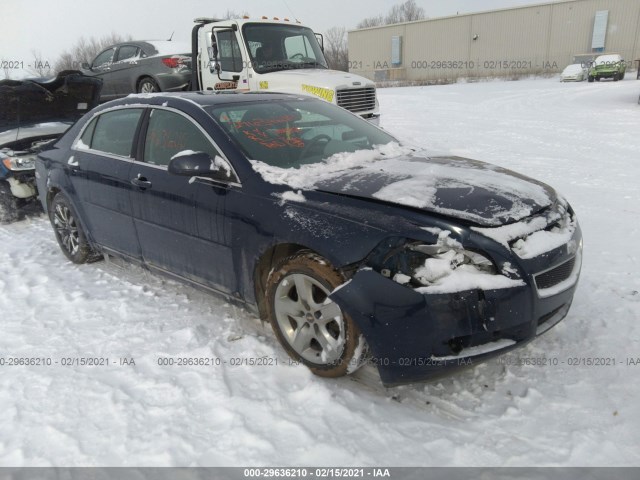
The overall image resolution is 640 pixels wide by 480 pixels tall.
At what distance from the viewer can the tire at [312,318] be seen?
8.75 ft

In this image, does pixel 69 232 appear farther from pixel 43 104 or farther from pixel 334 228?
pixel 334 228

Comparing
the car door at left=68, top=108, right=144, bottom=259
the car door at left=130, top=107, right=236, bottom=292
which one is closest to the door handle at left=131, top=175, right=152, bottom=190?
the car door at left=130, top=107, right=236, bottom=292

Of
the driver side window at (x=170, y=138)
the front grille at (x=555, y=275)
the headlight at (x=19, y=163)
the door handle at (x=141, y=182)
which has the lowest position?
the front grille at (x=555, y=275)

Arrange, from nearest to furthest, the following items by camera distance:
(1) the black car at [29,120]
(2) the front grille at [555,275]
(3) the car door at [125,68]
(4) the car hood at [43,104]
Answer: (2) the front grille at [555,275]
(1) the black car at [29,120]
(4) the car hood at [43,104]
(3) the car door at [125,68]

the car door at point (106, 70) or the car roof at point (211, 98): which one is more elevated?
the car door at point (106, 70)

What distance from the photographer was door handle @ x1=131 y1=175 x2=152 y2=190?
365 cm

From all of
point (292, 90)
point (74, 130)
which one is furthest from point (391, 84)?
point (74, 130)

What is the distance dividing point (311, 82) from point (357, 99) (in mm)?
885

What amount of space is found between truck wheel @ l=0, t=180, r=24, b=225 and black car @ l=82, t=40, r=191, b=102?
4949 mm

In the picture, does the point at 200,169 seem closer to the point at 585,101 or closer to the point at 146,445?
the point at 146,445

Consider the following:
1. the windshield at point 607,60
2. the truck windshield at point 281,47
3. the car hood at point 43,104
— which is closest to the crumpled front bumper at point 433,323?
the car hood at point 43,104

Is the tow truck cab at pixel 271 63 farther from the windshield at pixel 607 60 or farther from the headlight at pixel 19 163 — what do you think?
the windshield at pixel 607 60

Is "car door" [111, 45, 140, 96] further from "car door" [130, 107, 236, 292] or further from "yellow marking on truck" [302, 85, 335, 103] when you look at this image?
"car door" [130, 107, 236, 292]

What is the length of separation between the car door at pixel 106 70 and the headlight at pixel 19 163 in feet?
20.4
